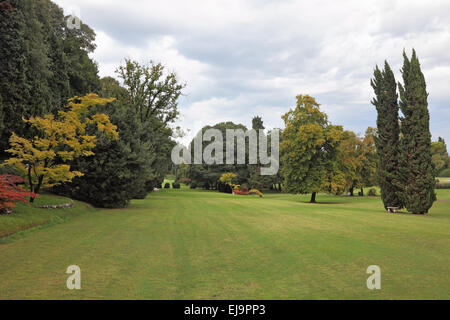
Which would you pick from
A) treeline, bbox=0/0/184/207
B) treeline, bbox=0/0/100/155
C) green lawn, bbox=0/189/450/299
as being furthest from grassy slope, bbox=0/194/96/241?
treeline, bbox=0/0/100/155

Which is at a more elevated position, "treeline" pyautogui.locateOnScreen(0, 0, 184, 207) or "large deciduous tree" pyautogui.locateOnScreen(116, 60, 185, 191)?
"large deciduous tree" pyautogui.locateOnScreen(116, 60, 185, 191)

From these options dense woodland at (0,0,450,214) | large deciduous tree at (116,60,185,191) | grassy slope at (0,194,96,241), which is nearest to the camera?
grassy slope at (0,194,96,241)

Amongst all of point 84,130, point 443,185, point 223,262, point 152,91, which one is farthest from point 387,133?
point 443,185

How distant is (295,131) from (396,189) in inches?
607

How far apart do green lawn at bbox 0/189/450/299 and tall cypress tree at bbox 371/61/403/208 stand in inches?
414

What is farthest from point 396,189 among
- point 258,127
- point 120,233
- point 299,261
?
point 258,127

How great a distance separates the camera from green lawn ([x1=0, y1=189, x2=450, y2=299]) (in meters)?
5.17

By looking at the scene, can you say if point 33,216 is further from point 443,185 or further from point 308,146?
point 443,185

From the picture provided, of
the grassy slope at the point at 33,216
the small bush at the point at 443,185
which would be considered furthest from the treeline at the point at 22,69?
the small bush at the point at 443,185

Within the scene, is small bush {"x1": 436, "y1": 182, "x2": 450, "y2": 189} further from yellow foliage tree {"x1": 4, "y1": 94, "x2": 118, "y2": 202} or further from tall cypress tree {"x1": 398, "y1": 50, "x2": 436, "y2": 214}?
yellow foliage tree {"x1": 4, "y1": 94, "x2": 118, "y2": 202}

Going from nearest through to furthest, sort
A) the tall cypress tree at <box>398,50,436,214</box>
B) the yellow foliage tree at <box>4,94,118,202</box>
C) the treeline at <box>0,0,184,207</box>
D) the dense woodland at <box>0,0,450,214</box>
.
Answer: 1. the yellow foliage tree at <box>4,94,118,202</box>
2. the dense woodland at <box>0,0,450,214</box>
3. the treeline at <box>0,0,184,207</box>
4. the tall cypress tree at <box>398,50,436,214</box>

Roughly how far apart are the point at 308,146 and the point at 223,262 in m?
28.7
